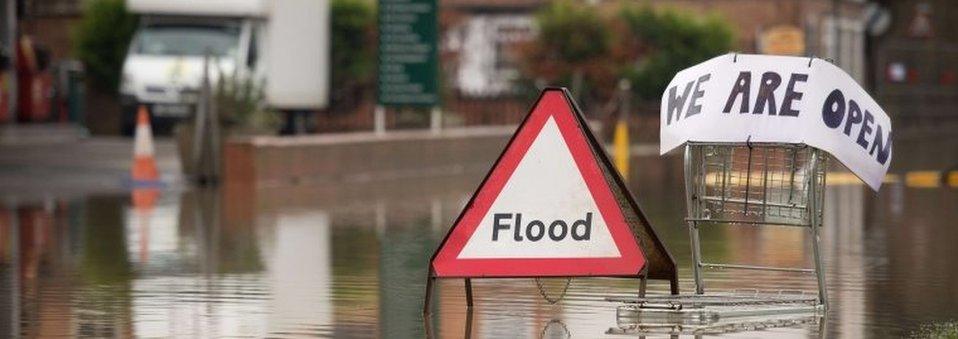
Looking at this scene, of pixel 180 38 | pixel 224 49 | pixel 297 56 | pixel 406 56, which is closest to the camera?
pixel 406 56

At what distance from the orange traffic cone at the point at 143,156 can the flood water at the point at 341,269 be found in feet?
4.34

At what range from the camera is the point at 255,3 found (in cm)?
3922

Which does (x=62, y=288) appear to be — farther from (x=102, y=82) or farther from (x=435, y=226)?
(x=102, y=82)

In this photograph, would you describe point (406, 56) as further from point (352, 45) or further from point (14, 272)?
point (14, 272)

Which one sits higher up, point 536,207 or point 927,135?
point 536,207

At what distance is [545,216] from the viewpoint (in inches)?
468

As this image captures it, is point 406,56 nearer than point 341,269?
No

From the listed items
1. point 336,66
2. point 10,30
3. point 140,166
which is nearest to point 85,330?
point 140,166

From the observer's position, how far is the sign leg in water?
1180 cm

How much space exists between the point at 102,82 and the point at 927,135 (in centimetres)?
2110

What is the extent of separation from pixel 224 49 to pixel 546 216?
2828 centimetres

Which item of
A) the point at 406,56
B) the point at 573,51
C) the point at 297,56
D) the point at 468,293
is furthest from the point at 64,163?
the point at 468,293

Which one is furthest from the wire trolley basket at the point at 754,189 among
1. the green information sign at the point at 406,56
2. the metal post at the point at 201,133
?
the green information sign at the point at 406,56

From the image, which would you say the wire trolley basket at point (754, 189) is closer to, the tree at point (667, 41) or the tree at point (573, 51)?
the tree at point (573, 51)
